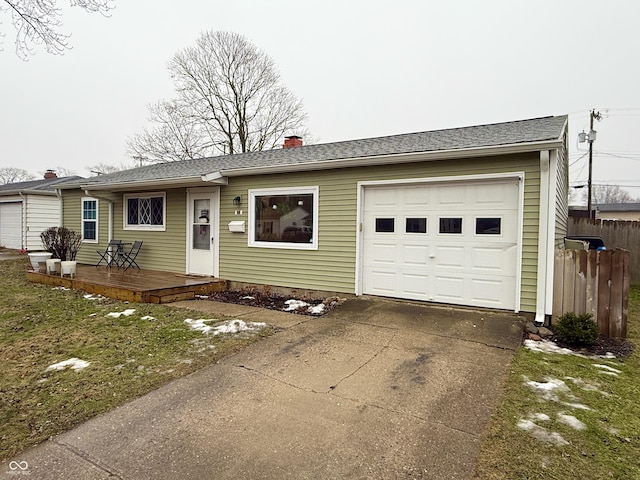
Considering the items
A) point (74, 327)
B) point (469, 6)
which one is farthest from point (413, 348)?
point (469, 6)

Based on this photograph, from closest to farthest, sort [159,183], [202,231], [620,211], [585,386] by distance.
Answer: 1. [585,386]
2. [159,183]
3. [202,231]
4. [620,211]

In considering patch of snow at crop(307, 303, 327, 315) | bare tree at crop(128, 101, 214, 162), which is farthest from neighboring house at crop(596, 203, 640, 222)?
patch of snow at crop(307, 303, 327, 315)

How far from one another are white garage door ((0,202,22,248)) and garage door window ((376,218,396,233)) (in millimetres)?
17469

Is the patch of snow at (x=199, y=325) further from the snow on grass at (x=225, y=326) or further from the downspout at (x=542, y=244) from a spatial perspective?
the downspout at (x=542, y=244)

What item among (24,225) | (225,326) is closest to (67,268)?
(225,326)

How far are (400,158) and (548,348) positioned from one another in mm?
3397

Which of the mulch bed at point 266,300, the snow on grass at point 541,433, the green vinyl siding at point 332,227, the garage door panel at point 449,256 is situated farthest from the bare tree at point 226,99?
the snow on grass at point 541,433

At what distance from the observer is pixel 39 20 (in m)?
6.30

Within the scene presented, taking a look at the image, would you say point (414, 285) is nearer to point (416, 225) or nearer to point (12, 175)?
point (416, 225)

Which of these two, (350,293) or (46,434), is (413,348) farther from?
(46,434)

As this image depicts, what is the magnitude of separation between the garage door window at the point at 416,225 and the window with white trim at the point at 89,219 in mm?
9777

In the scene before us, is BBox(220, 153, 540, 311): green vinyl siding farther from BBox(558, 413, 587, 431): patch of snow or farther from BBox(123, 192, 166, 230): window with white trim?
BBox(558, 413, 587, 431): patch of snow

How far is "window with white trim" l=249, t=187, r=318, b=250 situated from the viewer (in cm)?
720

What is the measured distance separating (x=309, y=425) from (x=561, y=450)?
1.64 metres
